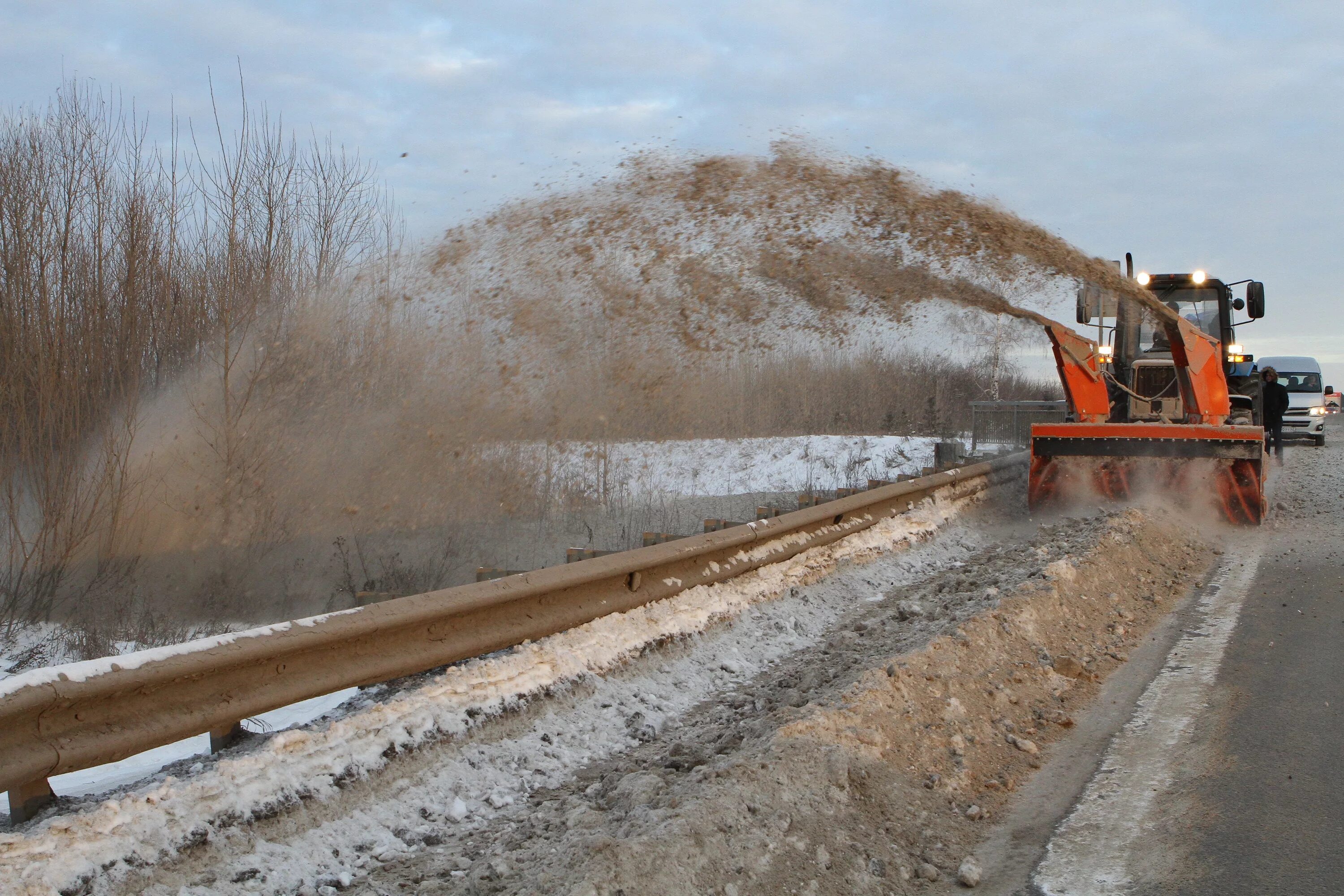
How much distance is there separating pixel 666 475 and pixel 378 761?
12.7 metres

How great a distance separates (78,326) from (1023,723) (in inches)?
343

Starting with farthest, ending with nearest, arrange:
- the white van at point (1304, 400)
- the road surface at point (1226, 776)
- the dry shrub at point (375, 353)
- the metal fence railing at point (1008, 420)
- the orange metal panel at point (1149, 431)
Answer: the white van at point (1304, 400) < the metal fence railing at point (1008, 420) < the orange metal panel at point (1149, 431) < the dry shrub at point (375, 353) < the road surface at point (1226, 776)

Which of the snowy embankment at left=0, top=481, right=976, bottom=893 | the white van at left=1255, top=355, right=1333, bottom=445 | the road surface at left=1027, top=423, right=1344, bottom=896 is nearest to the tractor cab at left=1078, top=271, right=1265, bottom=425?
the road surface at left=1027, top=423, right=1344, bottom=896

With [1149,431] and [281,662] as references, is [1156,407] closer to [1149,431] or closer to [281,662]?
[1149,431]

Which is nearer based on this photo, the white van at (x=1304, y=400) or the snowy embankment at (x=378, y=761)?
the snowy embankment at (x=378, y=761)

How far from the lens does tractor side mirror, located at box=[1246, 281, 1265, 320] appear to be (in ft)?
40.9

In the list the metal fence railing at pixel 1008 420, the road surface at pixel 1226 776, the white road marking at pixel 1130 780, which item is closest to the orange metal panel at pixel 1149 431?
the road surface at pixel 1226 776

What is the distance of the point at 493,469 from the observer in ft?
35.1

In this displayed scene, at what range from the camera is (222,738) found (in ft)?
10.5

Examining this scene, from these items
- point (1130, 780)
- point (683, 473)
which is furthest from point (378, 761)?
point (683, 473)

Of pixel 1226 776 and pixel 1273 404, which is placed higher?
pixel 1273 404

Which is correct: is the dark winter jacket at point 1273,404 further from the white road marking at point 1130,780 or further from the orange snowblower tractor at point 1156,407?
the white road marking at point 1130,780

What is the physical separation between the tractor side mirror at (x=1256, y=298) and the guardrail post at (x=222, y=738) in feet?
43.4

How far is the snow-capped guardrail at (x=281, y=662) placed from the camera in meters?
2.66
